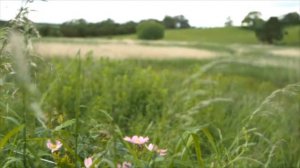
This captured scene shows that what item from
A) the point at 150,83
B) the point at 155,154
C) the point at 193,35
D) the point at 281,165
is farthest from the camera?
the point at 193,35

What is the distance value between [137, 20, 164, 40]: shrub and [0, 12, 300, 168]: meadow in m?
25.6

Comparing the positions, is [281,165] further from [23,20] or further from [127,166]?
[23,20]

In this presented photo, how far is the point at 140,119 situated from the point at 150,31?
29490 millimetres

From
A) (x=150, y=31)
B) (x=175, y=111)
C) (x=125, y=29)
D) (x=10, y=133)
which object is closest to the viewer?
(x=10, y=133)

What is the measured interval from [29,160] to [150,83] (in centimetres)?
373

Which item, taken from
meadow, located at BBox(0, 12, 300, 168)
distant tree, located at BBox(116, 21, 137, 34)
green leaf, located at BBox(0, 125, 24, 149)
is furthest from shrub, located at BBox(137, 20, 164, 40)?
green leaf, located at BBox(0, 125, 24, 149)

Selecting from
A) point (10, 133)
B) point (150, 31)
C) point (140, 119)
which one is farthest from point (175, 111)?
point (150, 31)

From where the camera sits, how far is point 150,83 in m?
5.12

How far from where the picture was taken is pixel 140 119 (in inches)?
163

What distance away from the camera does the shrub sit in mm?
31969

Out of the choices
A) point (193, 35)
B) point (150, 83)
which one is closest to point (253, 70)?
point (150, 83)

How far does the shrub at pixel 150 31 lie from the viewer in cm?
3197

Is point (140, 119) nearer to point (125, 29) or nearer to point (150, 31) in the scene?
point (150, 31)

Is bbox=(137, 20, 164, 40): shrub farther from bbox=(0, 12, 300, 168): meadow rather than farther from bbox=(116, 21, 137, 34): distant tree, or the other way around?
bbox=(0, 12, 300, 168): meadow
